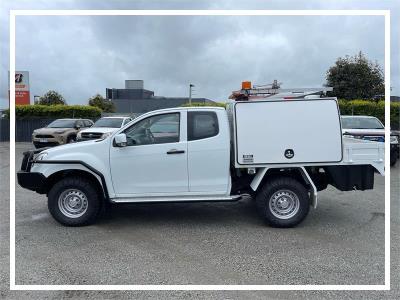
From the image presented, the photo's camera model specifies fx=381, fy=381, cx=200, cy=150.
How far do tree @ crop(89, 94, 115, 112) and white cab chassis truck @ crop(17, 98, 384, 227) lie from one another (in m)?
40.5

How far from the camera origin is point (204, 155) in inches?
228

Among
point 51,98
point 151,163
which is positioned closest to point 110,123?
point 151,163

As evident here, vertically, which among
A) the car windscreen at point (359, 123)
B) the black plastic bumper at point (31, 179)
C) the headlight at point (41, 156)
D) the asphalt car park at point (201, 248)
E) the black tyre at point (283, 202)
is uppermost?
the car windscreen at point (359, 123)

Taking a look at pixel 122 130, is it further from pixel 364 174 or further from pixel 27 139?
pixel 27 139

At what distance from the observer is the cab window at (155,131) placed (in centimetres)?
584

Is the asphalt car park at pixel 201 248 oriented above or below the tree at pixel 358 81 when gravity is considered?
below

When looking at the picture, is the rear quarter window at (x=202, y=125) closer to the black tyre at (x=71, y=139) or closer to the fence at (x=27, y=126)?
the black tyre at (x=71, y=139)

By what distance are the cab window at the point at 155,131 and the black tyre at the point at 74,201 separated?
0.99 meters

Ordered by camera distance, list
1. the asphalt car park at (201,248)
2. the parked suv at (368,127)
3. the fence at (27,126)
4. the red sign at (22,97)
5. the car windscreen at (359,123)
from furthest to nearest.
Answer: the red sign at (22,97) < the fence at (27,126) < the car windscreen at (359,123) < the parked suv at (368,127) < the asphalt car park at (201,248)

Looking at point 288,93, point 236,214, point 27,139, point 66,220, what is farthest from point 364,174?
point 27,139

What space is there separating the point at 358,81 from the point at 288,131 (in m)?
21.7

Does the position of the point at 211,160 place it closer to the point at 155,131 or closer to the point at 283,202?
the point at 155,131

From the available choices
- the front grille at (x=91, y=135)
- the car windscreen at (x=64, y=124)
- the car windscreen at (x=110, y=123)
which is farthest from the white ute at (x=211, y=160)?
the car windscreen at (x=64, y=124)

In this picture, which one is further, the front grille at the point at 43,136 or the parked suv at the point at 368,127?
the front grille at the point at 43,136
